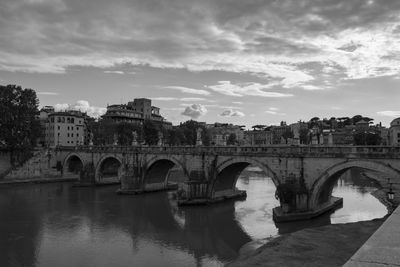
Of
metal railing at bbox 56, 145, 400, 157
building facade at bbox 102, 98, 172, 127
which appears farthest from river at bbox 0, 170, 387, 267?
building facade at bbox 102, 98, 172, 127

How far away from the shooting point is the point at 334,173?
2420 centimetres

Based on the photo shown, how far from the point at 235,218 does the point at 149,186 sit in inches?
667

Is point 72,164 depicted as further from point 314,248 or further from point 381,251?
point 381,251

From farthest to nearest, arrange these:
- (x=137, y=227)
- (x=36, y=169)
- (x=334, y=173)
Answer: (x=36, y=169) < (x=137, y=227) < (x=334, y=173)

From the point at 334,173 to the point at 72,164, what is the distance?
1770 inches

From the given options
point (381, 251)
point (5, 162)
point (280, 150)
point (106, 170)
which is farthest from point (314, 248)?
point (5, 162)

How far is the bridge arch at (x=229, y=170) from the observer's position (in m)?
30.2

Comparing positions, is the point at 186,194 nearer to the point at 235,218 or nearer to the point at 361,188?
the point at 235,218

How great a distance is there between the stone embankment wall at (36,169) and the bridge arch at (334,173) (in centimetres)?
4181

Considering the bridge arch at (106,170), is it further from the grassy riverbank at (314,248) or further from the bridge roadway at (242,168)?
the grassy riverbank at (314,248)

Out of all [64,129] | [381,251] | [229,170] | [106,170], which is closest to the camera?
[381,251]

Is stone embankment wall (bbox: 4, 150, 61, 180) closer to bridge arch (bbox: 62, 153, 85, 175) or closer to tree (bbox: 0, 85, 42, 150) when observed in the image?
bridge arch (bbox: 62, 153, 85, 175)

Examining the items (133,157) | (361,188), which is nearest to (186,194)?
(133,157)

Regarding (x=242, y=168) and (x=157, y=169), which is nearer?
(x=242, y=168)
